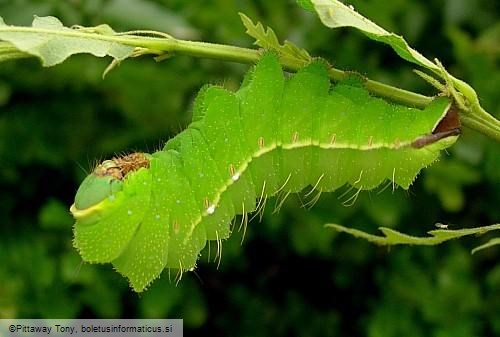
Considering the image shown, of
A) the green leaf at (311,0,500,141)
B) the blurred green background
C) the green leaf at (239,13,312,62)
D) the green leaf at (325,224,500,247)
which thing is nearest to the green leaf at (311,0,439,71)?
the green leaf at (311,0,500,141)

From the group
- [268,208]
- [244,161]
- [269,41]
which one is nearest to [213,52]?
[269,41]

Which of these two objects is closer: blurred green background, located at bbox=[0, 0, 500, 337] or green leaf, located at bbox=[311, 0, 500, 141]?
green leaf, located at bbox=[311, 0, 500, 141]

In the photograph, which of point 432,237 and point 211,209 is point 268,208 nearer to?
point 211,209

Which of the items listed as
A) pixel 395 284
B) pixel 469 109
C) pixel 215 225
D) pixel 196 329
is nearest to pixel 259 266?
pixel 196 329

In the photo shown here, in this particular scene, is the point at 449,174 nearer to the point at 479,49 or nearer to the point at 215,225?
the point at 479,49

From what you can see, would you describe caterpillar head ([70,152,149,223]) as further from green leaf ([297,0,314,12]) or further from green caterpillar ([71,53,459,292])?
green leaf ([297,0,314,12])

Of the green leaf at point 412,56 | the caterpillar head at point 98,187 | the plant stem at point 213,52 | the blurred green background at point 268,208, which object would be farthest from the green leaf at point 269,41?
the blurred green background at point 268,208
